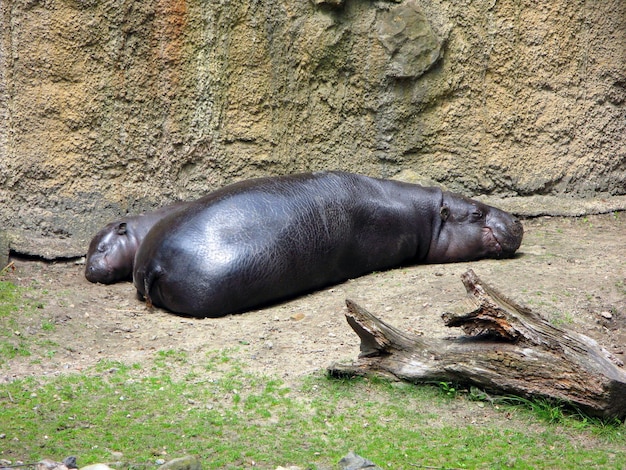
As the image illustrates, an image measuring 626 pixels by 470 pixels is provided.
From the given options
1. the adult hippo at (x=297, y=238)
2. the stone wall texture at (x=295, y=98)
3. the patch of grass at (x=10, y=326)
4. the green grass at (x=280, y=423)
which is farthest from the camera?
the stone wall texture at (x=295, y=98)

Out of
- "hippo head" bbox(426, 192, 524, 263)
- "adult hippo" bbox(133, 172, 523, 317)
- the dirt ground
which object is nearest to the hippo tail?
"adult hippo" bbox(133, 172, 523, 317)

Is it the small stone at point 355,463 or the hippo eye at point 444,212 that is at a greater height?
the hippo eye at point 444,212

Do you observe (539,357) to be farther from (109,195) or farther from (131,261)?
(109,195)

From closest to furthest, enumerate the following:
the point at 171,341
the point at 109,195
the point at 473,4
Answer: the point at 171,341 < the point at 109,195 < the point at 473,4

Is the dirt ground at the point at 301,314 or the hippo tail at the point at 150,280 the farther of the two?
the hippo tail at the point at 150,280

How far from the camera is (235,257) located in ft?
24.7

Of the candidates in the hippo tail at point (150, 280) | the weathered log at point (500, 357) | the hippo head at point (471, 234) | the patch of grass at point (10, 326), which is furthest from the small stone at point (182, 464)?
the hippo head at point (471, 234)

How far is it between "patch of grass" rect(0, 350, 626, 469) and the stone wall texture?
3.74m

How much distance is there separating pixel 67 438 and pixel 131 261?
4166mm

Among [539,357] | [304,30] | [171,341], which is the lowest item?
[171,341]

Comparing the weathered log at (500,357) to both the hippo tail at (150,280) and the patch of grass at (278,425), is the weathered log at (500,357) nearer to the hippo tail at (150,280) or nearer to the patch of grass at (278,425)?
the patch of grass at (278,425)

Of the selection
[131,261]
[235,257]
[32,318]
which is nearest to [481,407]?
[235,257]

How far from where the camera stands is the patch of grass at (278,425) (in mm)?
4668

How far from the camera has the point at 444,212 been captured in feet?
30.2
